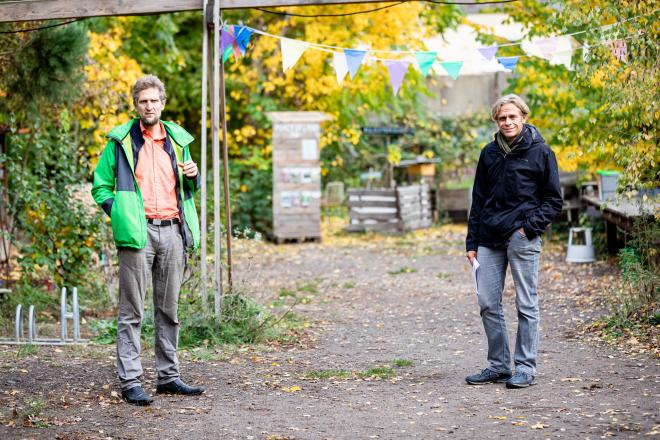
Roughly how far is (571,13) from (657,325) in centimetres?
312

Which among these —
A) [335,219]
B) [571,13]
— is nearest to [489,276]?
[571,13]

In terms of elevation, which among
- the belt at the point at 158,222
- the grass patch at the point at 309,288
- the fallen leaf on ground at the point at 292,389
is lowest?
the grass patch at the point at 309,288

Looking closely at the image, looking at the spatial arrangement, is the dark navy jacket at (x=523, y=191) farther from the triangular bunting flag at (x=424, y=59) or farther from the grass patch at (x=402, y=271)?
the grass patch at (x=402, y=271)

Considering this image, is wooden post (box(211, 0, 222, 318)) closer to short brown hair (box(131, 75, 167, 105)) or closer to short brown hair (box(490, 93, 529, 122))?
short brown hair (box(131, 75, 167, 105))

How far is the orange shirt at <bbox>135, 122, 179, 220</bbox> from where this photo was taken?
573 centimetres

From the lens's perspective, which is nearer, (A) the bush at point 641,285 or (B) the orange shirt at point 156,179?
(B) the orange shirt at point 156,179

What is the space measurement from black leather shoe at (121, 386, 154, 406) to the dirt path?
65 millimetres

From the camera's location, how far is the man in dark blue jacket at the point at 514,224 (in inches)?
233

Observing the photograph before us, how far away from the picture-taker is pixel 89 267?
9914 mm

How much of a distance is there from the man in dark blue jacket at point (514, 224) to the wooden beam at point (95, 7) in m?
2.15

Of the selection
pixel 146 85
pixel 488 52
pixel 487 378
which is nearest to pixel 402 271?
pixel 488 52

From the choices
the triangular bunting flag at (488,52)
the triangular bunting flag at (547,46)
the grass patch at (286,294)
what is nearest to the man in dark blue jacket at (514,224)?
the triangular bunting flag at (488,52)

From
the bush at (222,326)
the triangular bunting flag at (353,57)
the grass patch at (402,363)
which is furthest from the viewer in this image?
the triangular bunting flag at (353,57)

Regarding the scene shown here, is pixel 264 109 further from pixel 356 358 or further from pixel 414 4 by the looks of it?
pixel 356 358
